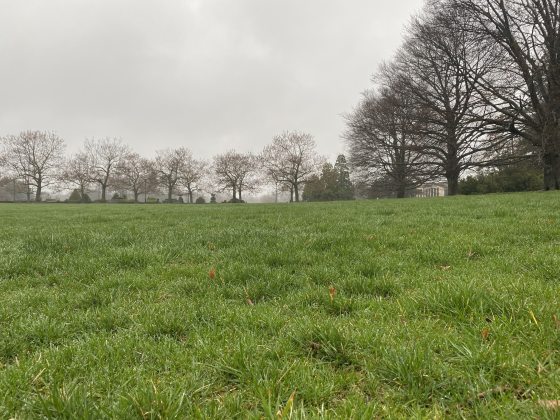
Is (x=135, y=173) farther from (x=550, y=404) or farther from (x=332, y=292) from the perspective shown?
(x=550, y=404)

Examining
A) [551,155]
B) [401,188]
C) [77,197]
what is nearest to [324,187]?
[401,188]

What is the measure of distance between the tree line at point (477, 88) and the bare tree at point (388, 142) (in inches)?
6.3

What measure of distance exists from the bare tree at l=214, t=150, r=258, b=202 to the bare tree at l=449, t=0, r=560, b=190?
4112 centimetres

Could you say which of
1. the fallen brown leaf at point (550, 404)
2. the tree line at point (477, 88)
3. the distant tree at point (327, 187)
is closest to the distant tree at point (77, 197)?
the distant tree at point (327, 187)

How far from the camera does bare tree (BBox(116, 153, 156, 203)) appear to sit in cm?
6140

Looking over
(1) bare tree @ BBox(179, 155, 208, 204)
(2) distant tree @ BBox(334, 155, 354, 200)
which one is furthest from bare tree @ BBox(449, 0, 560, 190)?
(1) bare tree @ BBox(179, 155, 208, 204)

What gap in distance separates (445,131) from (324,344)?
29.9 metres

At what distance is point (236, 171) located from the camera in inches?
2336

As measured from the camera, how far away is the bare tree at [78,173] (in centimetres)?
5674

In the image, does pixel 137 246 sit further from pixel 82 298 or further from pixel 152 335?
pixel 152 335

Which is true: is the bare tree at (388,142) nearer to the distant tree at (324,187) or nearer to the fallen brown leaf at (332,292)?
the distant tree at (324,187)

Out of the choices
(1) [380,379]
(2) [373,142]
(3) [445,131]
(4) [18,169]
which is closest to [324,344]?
(1) [380,379]

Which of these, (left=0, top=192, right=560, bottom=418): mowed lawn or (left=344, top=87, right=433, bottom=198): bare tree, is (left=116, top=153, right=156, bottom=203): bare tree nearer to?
(left=344, top=87, right=433, bottom=198): bare tree

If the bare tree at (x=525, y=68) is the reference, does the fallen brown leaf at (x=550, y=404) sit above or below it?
below
